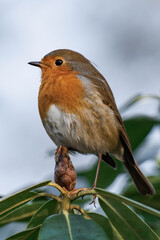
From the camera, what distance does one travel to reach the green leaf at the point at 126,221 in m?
1.63

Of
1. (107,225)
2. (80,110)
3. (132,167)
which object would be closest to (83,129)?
(80,110)

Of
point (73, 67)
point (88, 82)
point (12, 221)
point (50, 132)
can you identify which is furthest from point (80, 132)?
point (12, 221)

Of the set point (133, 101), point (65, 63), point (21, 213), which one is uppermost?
point (65, 63)

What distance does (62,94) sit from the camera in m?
2.69

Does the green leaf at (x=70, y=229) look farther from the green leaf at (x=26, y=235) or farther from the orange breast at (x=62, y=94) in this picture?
the orange breast at (x=62, y=94)

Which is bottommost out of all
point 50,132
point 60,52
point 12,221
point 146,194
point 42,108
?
point 146,194

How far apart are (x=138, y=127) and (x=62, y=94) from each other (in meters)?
0.59

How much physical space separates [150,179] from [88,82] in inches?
32.7

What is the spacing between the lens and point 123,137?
3.11 metres

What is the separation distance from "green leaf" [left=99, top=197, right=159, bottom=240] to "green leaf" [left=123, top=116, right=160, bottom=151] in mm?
1100

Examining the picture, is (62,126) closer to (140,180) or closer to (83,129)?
(83,129)

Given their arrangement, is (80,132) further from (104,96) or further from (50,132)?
(104,96)

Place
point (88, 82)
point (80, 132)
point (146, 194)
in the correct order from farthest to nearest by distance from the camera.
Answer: point (88, 82) → point (80, 132) → point (146, 194)

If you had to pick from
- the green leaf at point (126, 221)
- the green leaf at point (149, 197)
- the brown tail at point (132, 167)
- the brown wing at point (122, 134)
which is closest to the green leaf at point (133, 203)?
the green leaf at point (126, 221)
